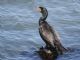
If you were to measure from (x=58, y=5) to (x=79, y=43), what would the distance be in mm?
5732

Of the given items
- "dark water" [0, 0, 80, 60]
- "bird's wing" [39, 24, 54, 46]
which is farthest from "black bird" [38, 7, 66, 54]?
"dark water" [0, 0, 80, 60]

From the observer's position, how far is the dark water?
1314 cm

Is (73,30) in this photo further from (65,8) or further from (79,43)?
(65,8)

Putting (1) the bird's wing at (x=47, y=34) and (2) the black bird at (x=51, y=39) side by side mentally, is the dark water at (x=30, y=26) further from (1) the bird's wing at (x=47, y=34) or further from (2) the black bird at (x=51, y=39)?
(1) the bird's wing at (x=47, y=34)

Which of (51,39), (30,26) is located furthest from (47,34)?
(30,26)

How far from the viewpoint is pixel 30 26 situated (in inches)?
624

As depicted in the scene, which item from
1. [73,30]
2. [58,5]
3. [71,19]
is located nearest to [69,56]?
[73,30]

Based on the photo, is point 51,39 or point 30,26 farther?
point 30,26

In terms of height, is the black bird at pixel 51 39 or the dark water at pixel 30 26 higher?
the black bird at pixel 51 39

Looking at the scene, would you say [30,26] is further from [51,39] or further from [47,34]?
[51,39]

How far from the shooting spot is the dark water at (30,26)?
13141 millimetres

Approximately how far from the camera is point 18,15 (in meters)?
17.4

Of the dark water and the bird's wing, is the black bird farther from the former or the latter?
the dark water

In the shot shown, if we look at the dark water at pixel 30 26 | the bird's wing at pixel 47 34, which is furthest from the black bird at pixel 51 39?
the dark water at pixel 30 26
